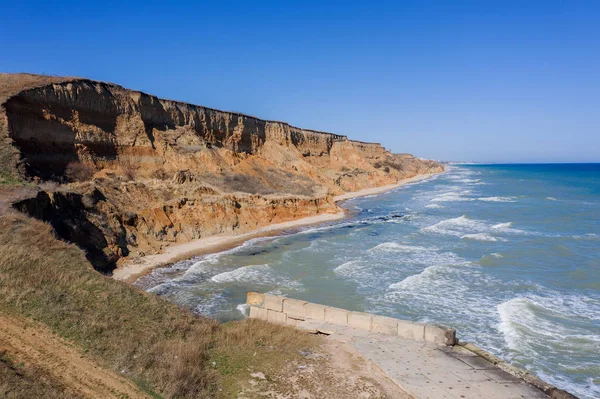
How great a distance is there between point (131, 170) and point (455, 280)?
957 inches

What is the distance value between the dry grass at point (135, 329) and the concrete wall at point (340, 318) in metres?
0.87

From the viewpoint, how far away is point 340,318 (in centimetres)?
1210

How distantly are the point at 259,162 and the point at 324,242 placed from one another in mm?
20716

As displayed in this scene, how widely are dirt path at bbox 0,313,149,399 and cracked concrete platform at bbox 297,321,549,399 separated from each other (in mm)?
5455

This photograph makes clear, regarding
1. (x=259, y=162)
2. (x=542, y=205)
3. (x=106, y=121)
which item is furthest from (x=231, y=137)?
(x=542, y=205)

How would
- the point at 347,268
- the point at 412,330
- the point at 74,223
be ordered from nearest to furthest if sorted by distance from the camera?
the point at 412,330, the point at 74,223, the point at 347,268

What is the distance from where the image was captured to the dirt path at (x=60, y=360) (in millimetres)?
7148

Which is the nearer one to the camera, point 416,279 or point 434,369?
point 434,369

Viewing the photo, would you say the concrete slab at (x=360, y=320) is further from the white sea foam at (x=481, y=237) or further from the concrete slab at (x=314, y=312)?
the white sea foam at (x=481, y=237)

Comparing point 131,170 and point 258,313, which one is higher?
point 131,170

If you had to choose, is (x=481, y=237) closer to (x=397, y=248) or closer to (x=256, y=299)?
(x=397, y=248)

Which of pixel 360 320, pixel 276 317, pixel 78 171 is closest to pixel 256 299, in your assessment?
pixel 276 317

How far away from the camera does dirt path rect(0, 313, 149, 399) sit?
7.15 metres

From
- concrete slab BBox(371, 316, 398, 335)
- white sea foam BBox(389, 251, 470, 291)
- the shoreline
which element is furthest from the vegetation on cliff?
white sea foam BBox(389, 251, 470, 291)
